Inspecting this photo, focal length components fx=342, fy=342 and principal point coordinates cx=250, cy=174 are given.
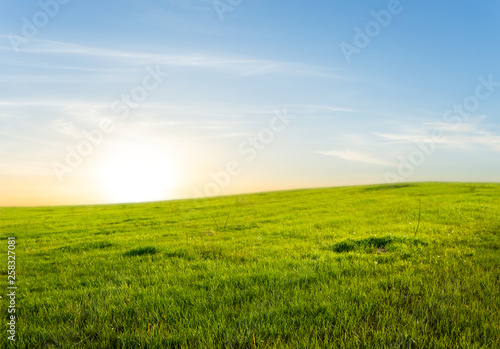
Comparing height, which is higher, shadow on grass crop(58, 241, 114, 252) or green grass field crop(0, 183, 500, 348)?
green grass field crop(0, 183, 500, 348)

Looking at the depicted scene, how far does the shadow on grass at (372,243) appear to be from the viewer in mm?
11047

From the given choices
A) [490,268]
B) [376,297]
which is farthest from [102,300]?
[490,268]

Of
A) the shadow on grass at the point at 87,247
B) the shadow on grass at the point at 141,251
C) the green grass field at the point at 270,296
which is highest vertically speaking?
the green grass field at the point at 270,296

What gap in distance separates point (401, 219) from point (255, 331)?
1571 centimetres

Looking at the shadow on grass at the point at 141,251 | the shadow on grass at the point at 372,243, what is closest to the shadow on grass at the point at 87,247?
the shadow on grass at the point at 141,251

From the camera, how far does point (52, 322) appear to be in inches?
233

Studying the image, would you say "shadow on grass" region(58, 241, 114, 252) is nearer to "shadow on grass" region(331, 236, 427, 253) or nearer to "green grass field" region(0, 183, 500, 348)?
"green grass field" region(0, 183, 500, 348)

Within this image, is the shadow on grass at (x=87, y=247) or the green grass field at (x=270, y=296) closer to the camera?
the green grass field at (x=270, y=296)

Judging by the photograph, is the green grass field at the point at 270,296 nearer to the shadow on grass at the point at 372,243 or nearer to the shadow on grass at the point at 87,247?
the shadow on grass at the point at 372,243

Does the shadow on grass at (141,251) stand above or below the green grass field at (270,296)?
below

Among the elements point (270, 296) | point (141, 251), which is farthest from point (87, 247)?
point (270, 296)

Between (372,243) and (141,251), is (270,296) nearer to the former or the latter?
(372,243)

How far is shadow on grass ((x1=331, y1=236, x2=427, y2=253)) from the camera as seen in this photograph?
1105cm

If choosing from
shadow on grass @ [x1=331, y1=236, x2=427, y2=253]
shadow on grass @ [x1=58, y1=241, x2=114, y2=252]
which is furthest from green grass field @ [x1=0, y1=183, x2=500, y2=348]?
shadow on grass @ [x1=58, y1=241, x2=114, y2=252]
